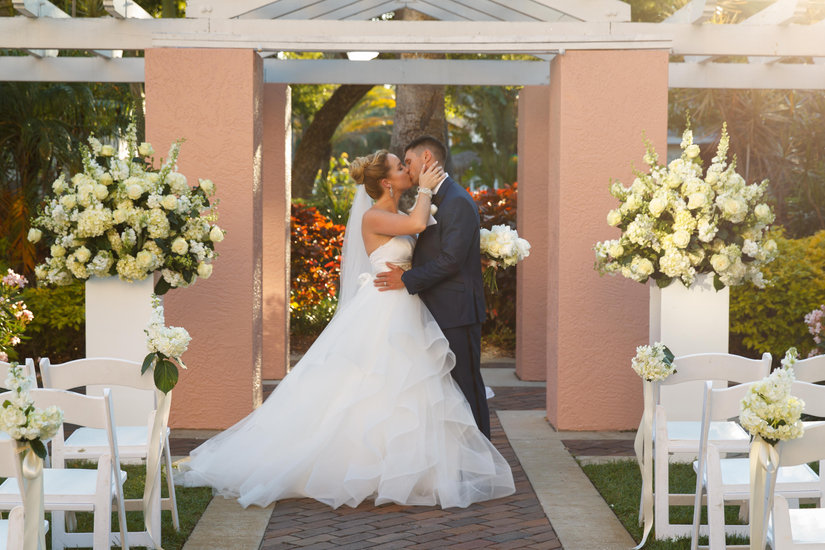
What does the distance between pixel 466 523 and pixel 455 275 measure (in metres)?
1.84

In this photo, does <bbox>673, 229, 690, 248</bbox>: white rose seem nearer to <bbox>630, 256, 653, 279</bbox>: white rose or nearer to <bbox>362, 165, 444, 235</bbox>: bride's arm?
<bbox>630, 256, 653, 279</bbox>: white rose

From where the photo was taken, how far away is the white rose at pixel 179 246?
639cm

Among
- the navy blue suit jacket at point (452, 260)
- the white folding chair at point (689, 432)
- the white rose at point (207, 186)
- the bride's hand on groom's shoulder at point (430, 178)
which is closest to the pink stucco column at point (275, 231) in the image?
the white rose at point (207, 186)

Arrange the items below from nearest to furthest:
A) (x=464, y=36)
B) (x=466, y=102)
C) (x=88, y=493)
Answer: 1. (x=88, y=493)
2. (x=464, y=36)
3. (x=466, y=102)

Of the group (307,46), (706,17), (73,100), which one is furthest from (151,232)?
(73,100)

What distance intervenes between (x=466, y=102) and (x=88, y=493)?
2580 centimetres

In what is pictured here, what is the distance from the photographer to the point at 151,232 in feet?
20.7

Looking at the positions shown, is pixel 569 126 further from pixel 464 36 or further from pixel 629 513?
pixel 629 513

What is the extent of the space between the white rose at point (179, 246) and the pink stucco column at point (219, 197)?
145cm

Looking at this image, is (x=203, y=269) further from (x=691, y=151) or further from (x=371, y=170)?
(x=691, y=151)

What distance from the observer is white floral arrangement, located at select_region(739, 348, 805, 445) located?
10.4ft

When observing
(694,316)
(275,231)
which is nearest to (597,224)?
(694,316)

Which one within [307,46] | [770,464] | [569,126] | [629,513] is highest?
[307,46]

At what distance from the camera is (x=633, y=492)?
5.97 m
